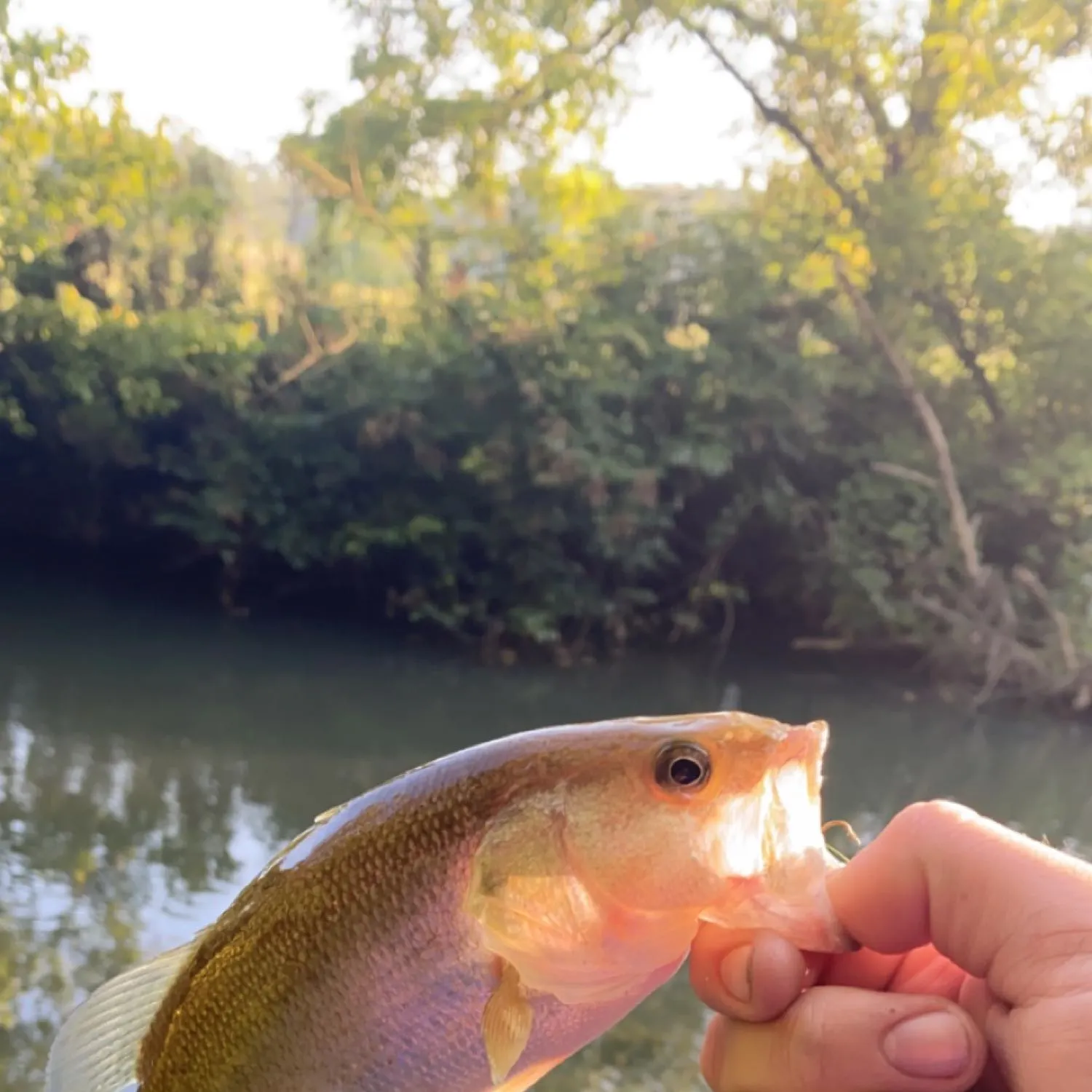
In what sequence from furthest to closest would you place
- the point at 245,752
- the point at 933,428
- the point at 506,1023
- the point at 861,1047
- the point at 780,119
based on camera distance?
A: the point at 780,119
the point at 933,428
the point at 245,752
the point at 861,1047
the point at 506,1023

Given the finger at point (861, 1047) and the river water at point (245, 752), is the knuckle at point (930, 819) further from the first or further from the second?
the river water at point (245, 752)

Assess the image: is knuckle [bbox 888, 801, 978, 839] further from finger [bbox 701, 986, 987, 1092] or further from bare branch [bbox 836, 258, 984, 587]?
bare branch [bbox 836, 258, 984, 587]

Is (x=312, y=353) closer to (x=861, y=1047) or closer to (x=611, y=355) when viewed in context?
(x=611, y=355)

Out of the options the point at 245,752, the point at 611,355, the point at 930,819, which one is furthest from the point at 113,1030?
the point at 611,355

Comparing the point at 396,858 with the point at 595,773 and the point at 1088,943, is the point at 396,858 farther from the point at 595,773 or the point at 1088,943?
the point at 1088,943

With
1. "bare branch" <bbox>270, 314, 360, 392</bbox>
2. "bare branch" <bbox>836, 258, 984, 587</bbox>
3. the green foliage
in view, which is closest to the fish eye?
the green foliage

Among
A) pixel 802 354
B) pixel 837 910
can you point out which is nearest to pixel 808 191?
pixel 802 354

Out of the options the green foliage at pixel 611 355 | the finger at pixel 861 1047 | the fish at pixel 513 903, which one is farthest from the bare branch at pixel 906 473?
the fish at pixel 513 903
